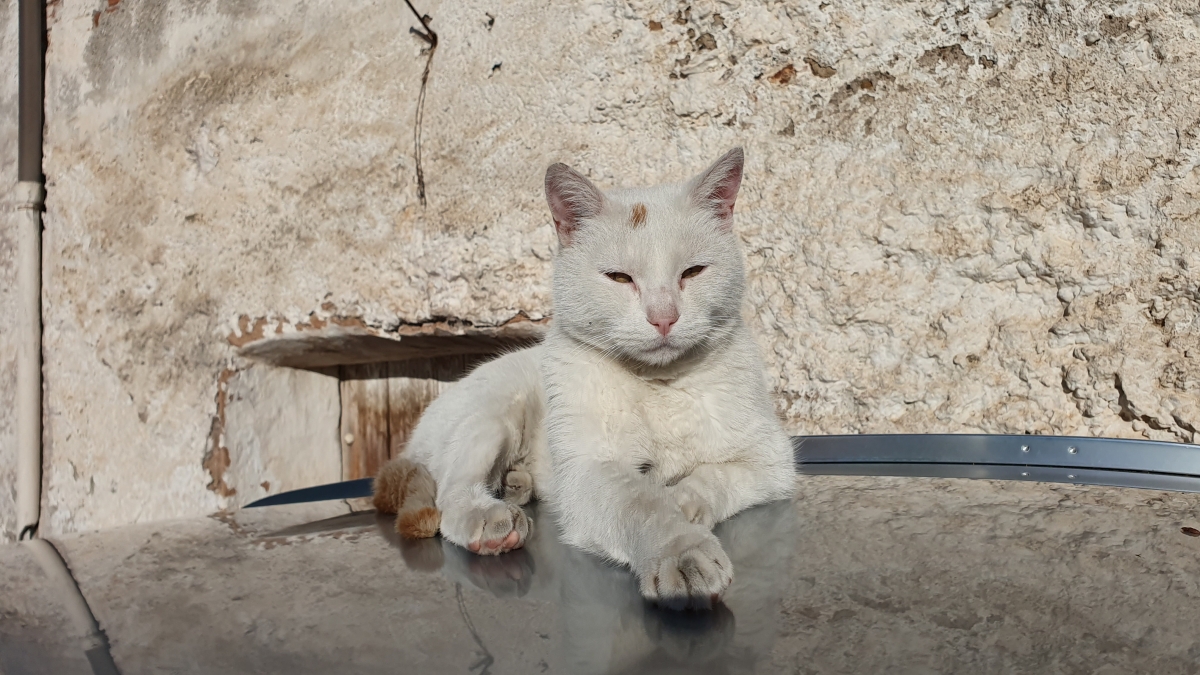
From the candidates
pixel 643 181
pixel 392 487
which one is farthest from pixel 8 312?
pixel 643 181

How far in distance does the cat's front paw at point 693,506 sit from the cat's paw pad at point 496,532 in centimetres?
29

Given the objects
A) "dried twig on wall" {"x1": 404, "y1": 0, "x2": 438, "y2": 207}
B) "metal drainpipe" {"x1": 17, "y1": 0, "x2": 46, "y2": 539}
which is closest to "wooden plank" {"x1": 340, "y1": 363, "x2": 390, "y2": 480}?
"dried twig on wall" {"x1": 404, "y1": 0, "x2": 438, "y2": 207}

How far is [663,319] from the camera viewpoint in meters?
1.52

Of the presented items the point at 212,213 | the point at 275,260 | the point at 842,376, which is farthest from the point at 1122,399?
the point at 212,213

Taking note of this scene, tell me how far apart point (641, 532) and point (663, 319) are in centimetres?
44

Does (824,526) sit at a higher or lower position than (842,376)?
lower

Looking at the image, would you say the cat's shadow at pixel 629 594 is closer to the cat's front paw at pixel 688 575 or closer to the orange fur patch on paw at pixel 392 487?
the cat's front paw at pixel 688 575

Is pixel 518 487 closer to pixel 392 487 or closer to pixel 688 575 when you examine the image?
pixel 392 487

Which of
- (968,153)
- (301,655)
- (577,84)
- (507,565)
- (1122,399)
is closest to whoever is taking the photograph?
(301,655)

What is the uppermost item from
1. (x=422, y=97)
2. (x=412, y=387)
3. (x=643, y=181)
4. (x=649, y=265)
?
(x=422, y=97)

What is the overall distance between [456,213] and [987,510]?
1.91 metres

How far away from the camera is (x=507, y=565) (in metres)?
1.32

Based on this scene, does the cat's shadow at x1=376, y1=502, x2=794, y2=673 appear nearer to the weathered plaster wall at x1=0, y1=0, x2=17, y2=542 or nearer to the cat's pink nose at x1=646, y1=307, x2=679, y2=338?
the cat's pink nose at x1=646, y1=307, x2=679, y2=338

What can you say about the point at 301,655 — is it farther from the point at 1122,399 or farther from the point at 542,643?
the point at 1122,399
